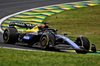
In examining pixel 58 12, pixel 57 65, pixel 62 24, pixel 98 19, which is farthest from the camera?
pixel 58 12

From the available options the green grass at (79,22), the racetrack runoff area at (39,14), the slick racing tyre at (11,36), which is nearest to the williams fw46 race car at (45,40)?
the slick racing tyre at (11,36)

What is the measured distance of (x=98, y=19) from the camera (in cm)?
2323

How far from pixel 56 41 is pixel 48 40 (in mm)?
687

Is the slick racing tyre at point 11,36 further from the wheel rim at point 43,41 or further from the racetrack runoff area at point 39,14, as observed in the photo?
the racetrack runoff area at point 39,14

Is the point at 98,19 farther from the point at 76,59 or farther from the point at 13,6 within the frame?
the point at 76,59

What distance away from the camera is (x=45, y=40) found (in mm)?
11477

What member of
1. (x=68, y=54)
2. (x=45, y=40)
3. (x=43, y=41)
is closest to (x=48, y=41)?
(x=45, y=40)

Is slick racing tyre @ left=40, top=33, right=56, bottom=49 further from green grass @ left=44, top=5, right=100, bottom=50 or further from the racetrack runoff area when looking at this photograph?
the racetrack runoff area

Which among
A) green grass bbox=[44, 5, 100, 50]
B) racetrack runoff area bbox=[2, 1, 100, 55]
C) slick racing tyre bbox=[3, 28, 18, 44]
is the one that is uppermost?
slick racing tyre bbox=[3, 28, 18, 44]

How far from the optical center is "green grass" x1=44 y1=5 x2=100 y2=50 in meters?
18.6

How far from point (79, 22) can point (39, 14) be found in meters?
4.50

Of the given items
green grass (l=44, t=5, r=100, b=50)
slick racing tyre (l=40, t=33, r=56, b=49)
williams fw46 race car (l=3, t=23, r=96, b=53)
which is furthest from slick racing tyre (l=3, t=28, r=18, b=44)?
green grass (l=44, t=5, r=100, b=50)

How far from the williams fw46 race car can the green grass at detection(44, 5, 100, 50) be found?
404 centimetres

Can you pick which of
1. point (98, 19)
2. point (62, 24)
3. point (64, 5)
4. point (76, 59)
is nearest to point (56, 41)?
point (76, 59)
